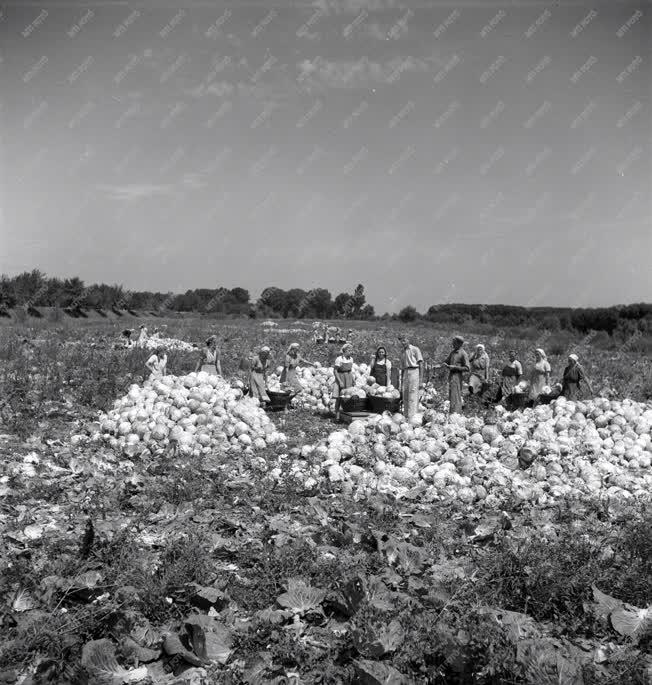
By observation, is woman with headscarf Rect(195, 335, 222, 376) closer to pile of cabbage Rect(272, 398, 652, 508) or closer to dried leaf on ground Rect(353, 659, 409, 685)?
pile of cabbage Rect(272, 398, 652, 508)

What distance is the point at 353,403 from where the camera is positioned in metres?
10.7

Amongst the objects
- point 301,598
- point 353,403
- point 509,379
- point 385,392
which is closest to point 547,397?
point 509,379

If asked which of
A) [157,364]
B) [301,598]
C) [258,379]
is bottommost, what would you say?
[301,598]

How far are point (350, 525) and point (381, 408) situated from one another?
5878 millimetres

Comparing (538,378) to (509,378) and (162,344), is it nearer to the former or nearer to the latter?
(509,378)

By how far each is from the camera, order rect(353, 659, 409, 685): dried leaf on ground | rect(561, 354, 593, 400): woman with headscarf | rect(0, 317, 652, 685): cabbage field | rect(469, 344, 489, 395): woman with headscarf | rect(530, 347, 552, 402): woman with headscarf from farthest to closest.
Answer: rect(469, 344, 489, 395): woman with headscarf → rect(530, 347, 552, 402): woman with headscarf → rect(561, 354, 593, 400): woman with headscarf → rect(0, 317, 652, 685): cabbage field → rect(353, 659, 409, 685): dried leaf on ground

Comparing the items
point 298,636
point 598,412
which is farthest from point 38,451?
point 598,412

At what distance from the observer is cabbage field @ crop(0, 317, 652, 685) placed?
314 cm

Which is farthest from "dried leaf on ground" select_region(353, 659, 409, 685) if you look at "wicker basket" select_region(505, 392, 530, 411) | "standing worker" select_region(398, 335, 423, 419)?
"wicker basket" select_region(505, 392, 530, 411)

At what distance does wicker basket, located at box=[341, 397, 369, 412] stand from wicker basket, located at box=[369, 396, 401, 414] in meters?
0.15

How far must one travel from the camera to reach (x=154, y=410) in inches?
340

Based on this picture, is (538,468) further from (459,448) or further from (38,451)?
(38,451)

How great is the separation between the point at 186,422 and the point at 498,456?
4319 millimetres

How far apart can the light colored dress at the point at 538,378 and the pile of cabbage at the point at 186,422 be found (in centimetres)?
522
